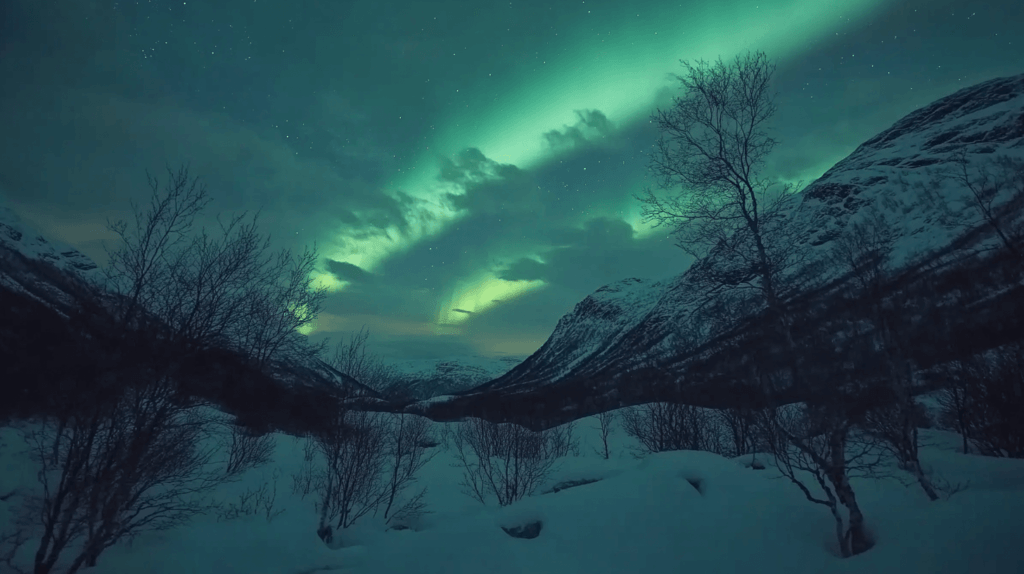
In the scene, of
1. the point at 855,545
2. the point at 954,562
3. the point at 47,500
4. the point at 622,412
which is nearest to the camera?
the point at 954,562

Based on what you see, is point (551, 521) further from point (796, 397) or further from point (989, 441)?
point (989, 441)

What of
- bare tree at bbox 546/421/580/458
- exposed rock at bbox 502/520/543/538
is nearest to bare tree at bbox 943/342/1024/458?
exposed rock at bbox 502/520/543/538

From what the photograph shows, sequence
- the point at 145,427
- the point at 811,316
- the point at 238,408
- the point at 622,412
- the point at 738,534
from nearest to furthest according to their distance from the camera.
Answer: the point at 738,534, the point at 145,427, the point at 811,316, the point at 238,408, the point at 622,412

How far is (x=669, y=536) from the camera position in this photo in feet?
22.6

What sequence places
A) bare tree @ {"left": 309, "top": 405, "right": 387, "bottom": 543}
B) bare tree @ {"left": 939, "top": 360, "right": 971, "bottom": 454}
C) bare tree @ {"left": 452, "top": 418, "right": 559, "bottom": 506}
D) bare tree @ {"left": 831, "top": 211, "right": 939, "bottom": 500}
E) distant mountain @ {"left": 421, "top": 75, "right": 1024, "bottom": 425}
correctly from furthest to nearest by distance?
1. distant mountain @ {"left": 421, "top": 75, "right": 1024, "bottom": 425}
2. bare tree @ {"left": 452, "top": 418, "right": 559, "bottom": 506}
3. bare tree @ {"left": 939, "top": 360, "right": 971, "bottom": 454}
4. bare tree @ {"left": 309, "top": 405, "right": 387, "bottom": 543}
5. bare tree @ {"left": 831, "top": 211, "right": 939, "bottom": 500}

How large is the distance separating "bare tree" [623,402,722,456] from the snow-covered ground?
68.3ft

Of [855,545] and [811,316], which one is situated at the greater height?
[811,316]

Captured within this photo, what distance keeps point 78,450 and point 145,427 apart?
3.25 feet

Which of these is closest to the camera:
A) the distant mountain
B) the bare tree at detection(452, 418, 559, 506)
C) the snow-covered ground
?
the snow-covered ground

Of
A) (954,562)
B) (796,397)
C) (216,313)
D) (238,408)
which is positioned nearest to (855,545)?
(954,562)

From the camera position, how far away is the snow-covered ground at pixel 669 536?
5047mm

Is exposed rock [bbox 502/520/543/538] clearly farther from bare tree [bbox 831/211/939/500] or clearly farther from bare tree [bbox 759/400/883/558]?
bare tree [bbox 831/211/939/500]

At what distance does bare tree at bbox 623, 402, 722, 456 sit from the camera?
1174 inches

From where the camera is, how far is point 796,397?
762 centimetres
